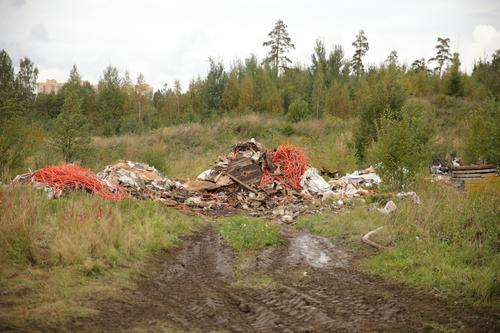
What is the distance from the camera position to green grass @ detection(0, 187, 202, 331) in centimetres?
451

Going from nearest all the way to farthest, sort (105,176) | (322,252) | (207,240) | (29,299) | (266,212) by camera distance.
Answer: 1. (29,299)
2. (322,252)
3. (207,240)
4. (266,212)
5. (105,176)

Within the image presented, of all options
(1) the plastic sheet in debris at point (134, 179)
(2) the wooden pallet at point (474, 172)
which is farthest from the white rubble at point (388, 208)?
(2) the wooden pallet at point (474, 172)

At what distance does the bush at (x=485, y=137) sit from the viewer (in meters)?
14.5

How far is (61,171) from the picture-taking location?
11383 mm

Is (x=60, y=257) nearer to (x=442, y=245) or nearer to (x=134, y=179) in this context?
(x=442, y=245)

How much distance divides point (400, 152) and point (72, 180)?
9.41 meters

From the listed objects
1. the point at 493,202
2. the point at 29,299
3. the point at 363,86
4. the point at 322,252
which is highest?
the point at 363,86

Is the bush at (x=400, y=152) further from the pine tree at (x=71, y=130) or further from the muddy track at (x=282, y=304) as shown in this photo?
the pine tree at (x=71, y=130)

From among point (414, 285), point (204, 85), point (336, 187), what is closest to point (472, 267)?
point (414, 285)

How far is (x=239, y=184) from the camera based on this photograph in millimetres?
15820

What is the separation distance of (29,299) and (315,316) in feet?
11.0

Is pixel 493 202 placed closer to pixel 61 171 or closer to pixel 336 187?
pixel 336 187

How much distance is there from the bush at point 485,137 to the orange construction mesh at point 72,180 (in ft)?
42.7

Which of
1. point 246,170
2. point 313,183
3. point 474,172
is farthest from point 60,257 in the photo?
point 474,172
